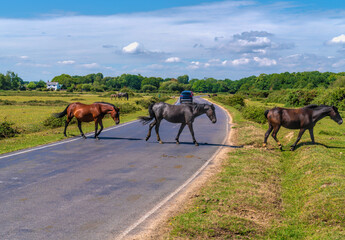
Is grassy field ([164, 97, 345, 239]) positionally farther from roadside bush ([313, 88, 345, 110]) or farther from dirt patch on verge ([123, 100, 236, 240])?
roadside bush ([313, 88, 345, 110])

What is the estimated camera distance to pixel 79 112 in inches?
688

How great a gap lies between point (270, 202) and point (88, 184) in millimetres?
4889

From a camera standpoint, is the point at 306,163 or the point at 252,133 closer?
the point at 306,163

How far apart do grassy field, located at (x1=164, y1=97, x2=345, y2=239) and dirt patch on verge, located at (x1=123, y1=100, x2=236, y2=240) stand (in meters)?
0.19

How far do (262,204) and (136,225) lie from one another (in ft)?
10.2

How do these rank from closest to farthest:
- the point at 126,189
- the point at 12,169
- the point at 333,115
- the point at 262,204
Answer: the point at 262,204 → the point at 126,189 → the point at 12,169 → the point at 333,115

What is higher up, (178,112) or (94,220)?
(178,112)

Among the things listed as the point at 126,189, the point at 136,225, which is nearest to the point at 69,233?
the point at 136,225

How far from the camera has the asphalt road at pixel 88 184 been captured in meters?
6.39

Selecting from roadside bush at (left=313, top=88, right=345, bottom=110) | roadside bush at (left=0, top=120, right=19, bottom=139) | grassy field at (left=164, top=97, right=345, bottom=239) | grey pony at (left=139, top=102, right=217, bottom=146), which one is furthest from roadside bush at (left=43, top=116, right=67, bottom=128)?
roadside bush at (left=313, top=88, right=345, bottom=110)

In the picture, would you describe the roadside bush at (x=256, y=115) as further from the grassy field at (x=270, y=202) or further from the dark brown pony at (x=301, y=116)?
the grassy field at (x=270, y=202)

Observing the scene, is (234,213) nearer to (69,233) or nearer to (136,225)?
(136,225)

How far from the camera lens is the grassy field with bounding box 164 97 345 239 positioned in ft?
20.7

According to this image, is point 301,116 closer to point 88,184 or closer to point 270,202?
point 270,202
